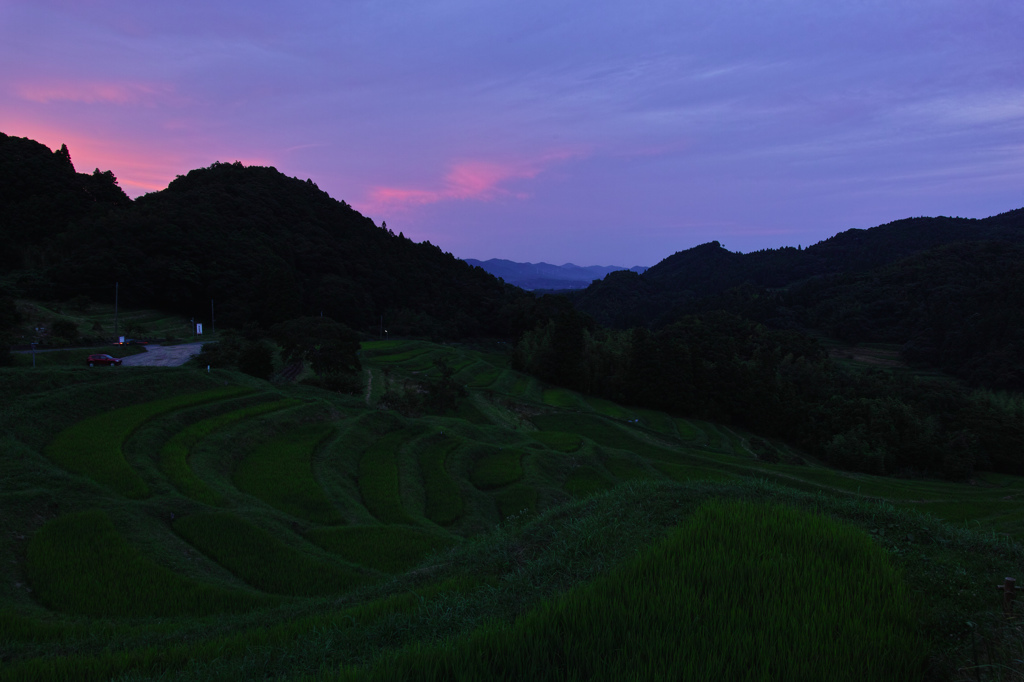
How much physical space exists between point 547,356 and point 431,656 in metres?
52.3

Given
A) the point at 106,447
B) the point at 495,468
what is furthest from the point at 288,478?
the point at 495,468

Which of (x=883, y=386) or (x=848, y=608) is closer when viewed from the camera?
(x=848, y=608)

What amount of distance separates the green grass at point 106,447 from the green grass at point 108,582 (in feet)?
9.53

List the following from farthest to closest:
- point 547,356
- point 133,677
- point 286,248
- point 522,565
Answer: point 286,248, point 547,356, point 522,565, point 133,677

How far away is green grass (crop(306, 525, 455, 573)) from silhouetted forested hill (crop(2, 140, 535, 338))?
45723 millimetres

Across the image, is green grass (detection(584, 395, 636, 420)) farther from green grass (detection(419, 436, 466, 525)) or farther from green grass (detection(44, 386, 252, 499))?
green grass (detection(44, 386, 252, 499))

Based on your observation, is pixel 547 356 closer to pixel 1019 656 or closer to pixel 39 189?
pixel 1019 656

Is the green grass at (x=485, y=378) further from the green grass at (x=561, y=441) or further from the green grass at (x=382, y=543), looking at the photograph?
the green grass at (x=382, y=543)

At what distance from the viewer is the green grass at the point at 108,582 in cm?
696

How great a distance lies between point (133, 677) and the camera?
3.91 metres

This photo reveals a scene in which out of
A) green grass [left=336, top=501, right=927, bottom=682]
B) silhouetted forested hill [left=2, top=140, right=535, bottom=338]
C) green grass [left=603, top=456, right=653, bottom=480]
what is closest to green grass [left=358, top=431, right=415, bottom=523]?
green grass [left=603, top=456, right=653, bottom=480]

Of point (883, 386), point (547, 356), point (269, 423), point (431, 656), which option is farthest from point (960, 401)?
point (431, 656)

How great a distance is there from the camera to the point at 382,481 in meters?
16.5

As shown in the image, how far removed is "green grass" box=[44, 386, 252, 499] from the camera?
1156 cm
